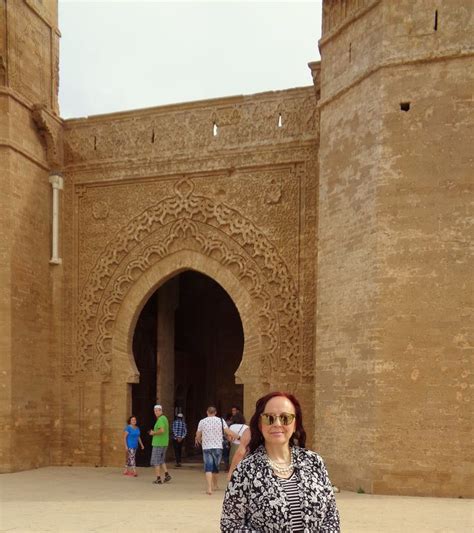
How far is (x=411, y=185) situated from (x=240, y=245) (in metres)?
3.17

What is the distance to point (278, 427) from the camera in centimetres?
228

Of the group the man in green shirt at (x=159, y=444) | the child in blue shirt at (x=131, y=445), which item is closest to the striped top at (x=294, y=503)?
the man in green shirt at (x=159, y=444)

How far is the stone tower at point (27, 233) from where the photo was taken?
9.91 m

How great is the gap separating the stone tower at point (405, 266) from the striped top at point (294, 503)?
568cm

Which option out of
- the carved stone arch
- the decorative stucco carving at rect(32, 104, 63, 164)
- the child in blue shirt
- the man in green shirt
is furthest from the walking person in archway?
the decorative stucco carving at rect(32, 104, 63, 164)

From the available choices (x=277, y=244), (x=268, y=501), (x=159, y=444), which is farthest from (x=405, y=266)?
(x=268, y=501)

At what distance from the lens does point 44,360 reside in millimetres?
10812

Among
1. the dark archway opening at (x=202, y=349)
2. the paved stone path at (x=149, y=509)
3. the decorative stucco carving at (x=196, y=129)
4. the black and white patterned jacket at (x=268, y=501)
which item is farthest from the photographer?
the dark archway opening at (x=202, y=349)

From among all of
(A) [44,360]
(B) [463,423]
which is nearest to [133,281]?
(A) [44,360]

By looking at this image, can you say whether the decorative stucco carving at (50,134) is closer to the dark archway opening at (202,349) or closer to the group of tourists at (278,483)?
the dark archway opening at (202,349)

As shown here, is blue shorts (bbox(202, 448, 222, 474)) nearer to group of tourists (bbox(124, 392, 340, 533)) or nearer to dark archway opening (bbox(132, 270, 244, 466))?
dark archway opening (bbox(132, 270, 244, 466))

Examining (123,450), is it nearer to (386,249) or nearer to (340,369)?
(340,369)

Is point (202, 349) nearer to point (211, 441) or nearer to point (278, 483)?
point (211, 441)

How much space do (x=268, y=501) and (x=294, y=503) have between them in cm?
9
